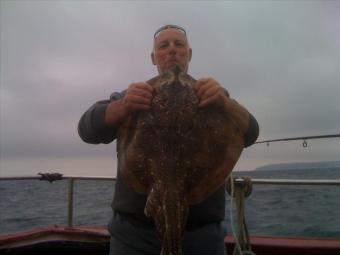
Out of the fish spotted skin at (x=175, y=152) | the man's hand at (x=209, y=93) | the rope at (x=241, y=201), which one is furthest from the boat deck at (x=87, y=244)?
the man's hand at (x=209, y=93)

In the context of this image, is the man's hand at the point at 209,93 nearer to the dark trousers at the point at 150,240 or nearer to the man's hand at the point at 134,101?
the man's hand at the point at 134,101

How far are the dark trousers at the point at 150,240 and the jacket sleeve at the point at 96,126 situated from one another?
599mm

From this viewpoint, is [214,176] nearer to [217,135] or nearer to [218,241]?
[217,135]

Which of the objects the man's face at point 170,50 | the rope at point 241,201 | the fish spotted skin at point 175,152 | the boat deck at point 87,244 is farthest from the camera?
the boat deck at point 87,244

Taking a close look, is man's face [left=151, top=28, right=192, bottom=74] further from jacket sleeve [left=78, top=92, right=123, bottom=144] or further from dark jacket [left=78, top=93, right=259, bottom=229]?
dark jacket [left=78, top=93, right=259, bottom=229]

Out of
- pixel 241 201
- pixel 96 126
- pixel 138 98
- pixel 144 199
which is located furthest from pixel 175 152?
pixel 241 201

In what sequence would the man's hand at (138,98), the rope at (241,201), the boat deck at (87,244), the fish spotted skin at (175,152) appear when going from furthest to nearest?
1. the boat deck at (87,244)
2. the rope at (241,201)
3. the man's hand at (138,98)
4. the fish spotted skin at (175,152)

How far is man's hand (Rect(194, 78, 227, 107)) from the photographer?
8.41 ft

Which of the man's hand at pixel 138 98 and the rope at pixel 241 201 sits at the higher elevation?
the man's hand at pixel 138 98

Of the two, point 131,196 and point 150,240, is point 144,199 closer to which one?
point 131,196

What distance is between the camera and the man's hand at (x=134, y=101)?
2.55m

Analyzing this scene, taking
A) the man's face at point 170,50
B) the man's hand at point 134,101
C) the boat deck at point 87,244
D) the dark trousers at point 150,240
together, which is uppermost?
the man's face at point 170,50

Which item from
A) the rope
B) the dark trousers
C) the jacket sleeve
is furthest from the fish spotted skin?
the rope

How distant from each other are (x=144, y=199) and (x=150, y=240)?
292 mm
